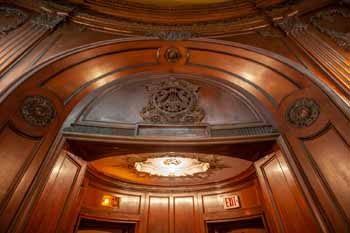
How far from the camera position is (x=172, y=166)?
472 centimetres

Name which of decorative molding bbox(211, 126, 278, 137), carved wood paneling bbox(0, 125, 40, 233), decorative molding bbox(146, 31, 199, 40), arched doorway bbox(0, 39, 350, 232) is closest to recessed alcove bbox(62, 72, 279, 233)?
decorative molding bbox(211, 126, 278, 137)

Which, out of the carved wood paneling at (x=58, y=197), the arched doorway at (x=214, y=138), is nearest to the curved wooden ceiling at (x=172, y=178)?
the arched doorway at (x=214, y=138)

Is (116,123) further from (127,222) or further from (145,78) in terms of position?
(127,222)

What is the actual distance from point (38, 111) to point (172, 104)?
1992 millimetres

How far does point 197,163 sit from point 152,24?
3.18 metres

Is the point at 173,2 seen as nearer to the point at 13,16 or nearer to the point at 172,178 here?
the point at 13,16

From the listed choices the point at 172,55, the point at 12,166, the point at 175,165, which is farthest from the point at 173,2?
the point at 12,166

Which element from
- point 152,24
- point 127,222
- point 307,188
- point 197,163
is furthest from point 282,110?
point 127,222

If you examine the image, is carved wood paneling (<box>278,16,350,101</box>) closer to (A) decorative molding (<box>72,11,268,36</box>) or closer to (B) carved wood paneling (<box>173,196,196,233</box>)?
(A) decorative molding (<box>72,11,268,36</box>)

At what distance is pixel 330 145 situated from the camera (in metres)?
2.22

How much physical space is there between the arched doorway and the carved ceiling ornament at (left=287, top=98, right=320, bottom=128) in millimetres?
12

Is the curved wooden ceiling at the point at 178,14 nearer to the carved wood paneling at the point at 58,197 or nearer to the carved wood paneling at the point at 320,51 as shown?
the carved wood paneling at the point at 320,51

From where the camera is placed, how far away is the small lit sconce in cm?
470

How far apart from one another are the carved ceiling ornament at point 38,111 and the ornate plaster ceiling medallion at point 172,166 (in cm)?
239
